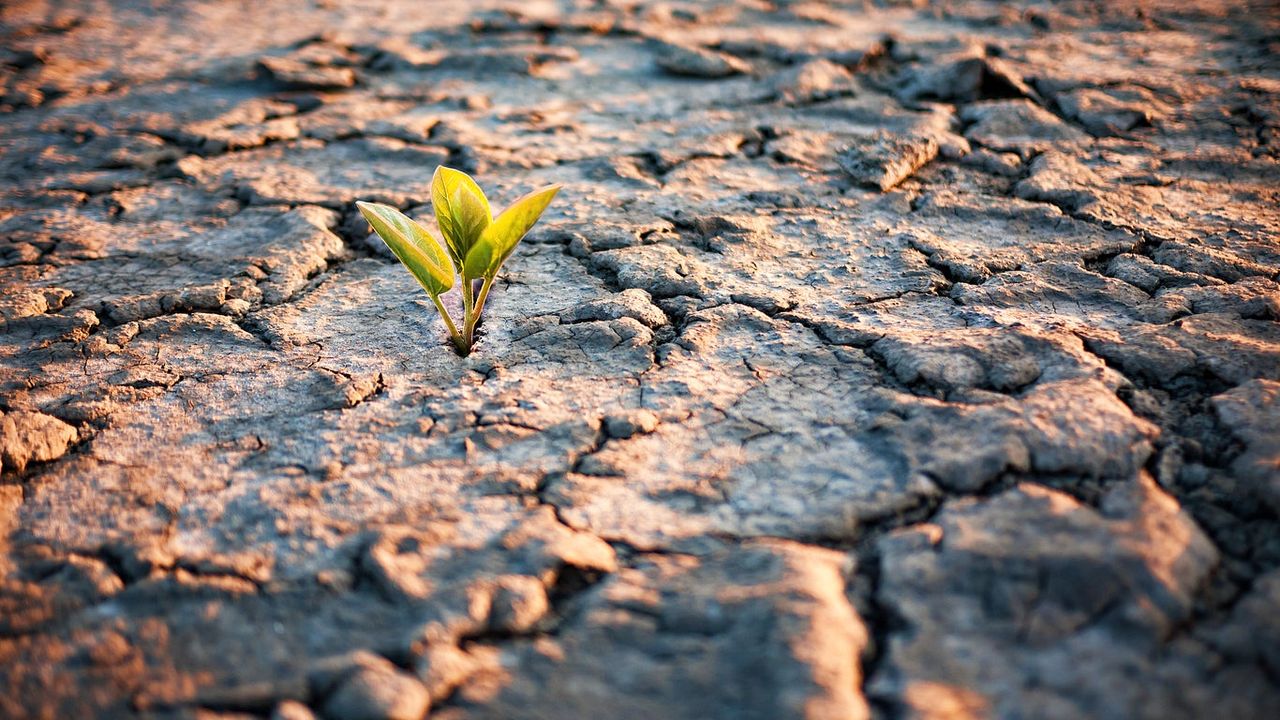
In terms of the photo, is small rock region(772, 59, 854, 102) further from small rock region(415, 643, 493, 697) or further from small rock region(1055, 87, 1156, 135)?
small rock region(415, 643, 493, 697)

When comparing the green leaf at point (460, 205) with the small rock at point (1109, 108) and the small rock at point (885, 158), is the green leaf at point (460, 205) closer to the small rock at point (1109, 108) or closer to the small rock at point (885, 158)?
the small rock at point (885, 158)

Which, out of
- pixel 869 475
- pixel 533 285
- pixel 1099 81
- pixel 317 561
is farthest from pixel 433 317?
pixel 1099 81

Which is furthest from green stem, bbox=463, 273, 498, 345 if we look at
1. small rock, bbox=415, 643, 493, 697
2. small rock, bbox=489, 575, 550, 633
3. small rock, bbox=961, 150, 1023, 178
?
small rock, bbox=961, 150, 1023, 178

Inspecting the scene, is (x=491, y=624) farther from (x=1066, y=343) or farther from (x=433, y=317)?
(x=1066, y=343)

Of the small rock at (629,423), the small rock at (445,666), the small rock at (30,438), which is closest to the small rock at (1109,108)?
the small rock at (629,423)

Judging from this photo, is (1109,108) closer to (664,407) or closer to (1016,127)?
(1016,127)

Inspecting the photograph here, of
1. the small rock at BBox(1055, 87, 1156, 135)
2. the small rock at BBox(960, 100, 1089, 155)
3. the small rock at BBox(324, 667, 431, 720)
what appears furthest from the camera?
the small rock at BBox(1055, 87, 1156, 135)
